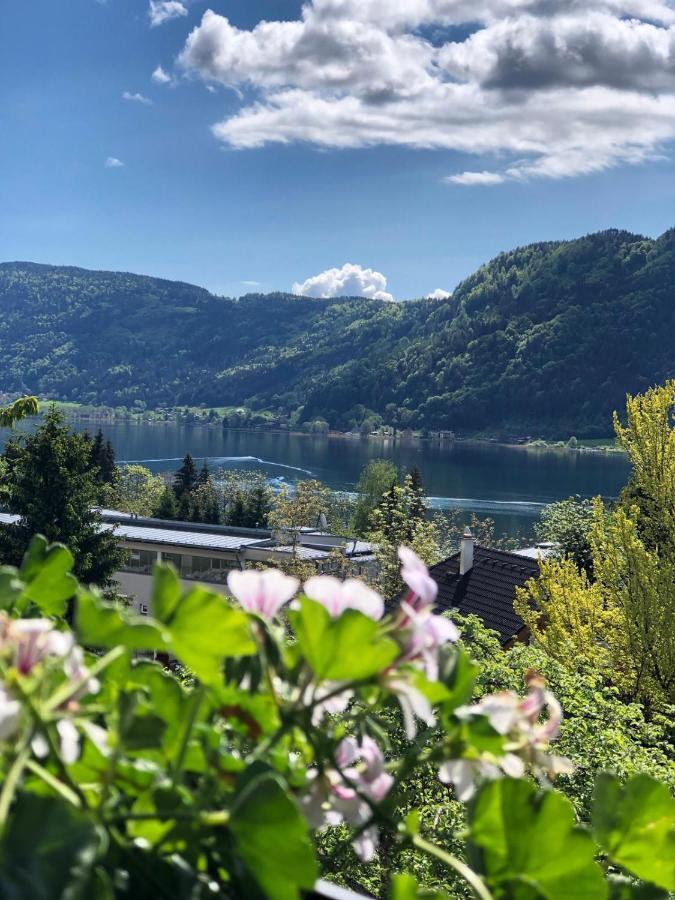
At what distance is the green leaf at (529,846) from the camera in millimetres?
584

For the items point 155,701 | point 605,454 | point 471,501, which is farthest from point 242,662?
point 605,454

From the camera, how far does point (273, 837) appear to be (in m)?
0.50

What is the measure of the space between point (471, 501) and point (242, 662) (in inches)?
3158

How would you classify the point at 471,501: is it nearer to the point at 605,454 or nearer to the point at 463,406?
the point at 605,454

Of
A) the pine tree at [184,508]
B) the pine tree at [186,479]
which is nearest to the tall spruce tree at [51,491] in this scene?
the pine tree at [184,508]

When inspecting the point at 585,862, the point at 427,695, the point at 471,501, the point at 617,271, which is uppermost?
the point at 617,271

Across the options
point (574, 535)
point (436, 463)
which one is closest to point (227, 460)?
point (436, 463)

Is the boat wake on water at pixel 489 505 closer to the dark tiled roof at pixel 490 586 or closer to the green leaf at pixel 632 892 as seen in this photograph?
the dark tiled roof at pixel 490 586

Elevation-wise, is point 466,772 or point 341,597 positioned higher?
point 341,597

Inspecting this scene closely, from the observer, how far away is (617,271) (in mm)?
190375

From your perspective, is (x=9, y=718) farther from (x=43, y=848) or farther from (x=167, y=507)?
(x=167, y=507)

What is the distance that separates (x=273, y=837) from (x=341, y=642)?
124mm

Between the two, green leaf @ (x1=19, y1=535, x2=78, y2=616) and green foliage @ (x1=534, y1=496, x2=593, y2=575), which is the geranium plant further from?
green foliage @ (x1=534, y1=496, x2=593, y2=575)

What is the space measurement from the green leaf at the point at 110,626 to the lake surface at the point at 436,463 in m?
61.0
